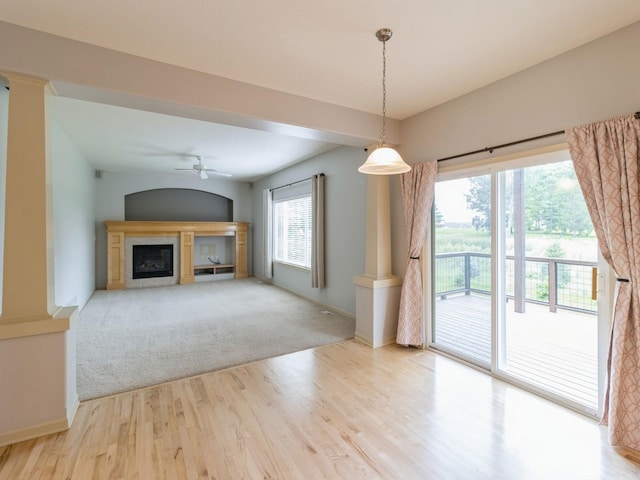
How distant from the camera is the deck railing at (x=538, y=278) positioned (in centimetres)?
246

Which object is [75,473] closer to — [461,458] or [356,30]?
[461,458]

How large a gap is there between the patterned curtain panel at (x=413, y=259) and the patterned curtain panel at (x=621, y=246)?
150 centimetres

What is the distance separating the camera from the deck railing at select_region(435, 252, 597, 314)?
2463 mm

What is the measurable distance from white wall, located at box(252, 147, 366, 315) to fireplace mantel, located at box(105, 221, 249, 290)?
3064 millimetres

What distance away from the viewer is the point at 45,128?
2.13 m

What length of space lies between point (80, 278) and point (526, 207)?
6444mm

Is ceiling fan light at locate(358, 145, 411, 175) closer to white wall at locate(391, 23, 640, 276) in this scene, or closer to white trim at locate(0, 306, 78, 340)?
white wall at locate(391, 23, 640, 276)

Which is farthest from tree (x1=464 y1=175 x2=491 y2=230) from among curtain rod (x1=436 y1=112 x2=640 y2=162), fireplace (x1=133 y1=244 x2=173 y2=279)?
fireplace (x1=133 y1=244 x2=173 y2=279)

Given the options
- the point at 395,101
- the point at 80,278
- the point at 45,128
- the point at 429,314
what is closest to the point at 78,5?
the point at 45,128

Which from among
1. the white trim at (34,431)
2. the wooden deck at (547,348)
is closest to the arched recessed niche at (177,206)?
the white trim at (34,431)

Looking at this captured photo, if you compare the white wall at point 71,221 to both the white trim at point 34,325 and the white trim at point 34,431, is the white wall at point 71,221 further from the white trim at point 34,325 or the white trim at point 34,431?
the white trim at point 34,431

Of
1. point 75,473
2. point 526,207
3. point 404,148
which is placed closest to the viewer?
point 75,473

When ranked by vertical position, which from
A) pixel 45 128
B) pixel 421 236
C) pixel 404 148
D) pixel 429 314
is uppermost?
pixel 404 148

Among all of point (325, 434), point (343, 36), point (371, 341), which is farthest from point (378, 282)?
point (343, 36)
